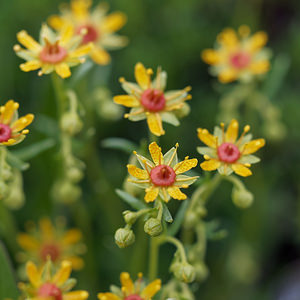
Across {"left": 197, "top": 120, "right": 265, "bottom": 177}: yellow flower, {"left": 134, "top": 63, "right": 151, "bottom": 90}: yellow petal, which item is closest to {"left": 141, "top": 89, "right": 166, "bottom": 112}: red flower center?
{"left": 134, "top": 63, "right": 151, "bottom": 90}: yellow petal

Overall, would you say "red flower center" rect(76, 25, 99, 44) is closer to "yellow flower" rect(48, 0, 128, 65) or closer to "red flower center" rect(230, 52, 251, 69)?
"yellow flower" rect(48, 0, 128, 65)

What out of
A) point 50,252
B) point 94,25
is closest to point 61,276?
point 50,252

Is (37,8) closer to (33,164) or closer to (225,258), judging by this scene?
(33,164)

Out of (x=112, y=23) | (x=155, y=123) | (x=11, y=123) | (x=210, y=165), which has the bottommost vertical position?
(x=210, y=165)

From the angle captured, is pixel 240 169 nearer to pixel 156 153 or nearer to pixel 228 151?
pixel 228 151

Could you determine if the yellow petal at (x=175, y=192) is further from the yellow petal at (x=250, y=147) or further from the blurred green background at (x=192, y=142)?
the blurred green background at (x=192, y=142)

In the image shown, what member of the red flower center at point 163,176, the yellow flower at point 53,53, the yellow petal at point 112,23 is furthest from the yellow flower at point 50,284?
the yellow petal at point 112,23
